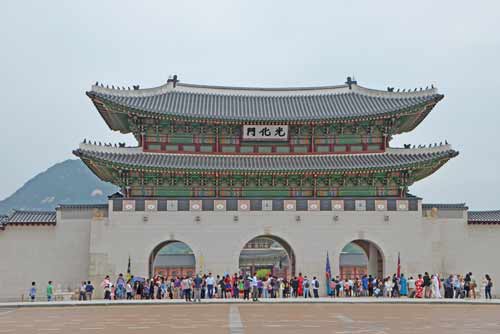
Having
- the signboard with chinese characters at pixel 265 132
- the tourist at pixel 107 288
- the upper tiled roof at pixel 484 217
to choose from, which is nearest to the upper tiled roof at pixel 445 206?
the upper tiled roof at pixel 484 217

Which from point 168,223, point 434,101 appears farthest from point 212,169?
point 434,101

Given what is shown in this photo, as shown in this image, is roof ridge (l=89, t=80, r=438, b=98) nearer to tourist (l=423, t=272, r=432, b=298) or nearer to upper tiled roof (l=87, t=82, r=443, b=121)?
upper tiled roof (l=87, t=82, r=443, b=121)

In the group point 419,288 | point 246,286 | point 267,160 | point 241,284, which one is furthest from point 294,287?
point 267,160

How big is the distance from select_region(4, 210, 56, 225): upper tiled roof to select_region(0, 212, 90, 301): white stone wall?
0.36 meters

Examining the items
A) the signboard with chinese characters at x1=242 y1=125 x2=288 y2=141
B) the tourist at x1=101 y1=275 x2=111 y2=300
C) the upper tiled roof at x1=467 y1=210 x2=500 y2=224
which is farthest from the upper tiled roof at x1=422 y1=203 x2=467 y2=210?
the tourist at x1=101 y1=275 x2=111 y2=300

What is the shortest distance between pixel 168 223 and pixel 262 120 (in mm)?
8882

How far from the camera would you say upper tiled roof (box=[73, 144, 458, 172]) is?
1540 inches

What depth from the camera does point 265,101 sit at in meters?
46.1

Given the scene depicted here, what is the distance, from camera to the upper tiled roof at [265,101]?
133ft

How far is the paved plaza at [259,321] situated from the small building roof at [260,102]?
16.7 m

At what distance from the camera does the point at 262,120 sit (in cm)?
4141

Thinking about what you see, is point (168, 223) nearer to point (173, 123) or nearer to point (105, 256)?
point (105, 256)

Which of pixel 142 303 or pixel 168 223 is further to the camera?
pixel 168 223

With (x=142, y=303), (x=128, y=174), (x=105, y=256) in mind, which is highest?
(x=128, y=174)
